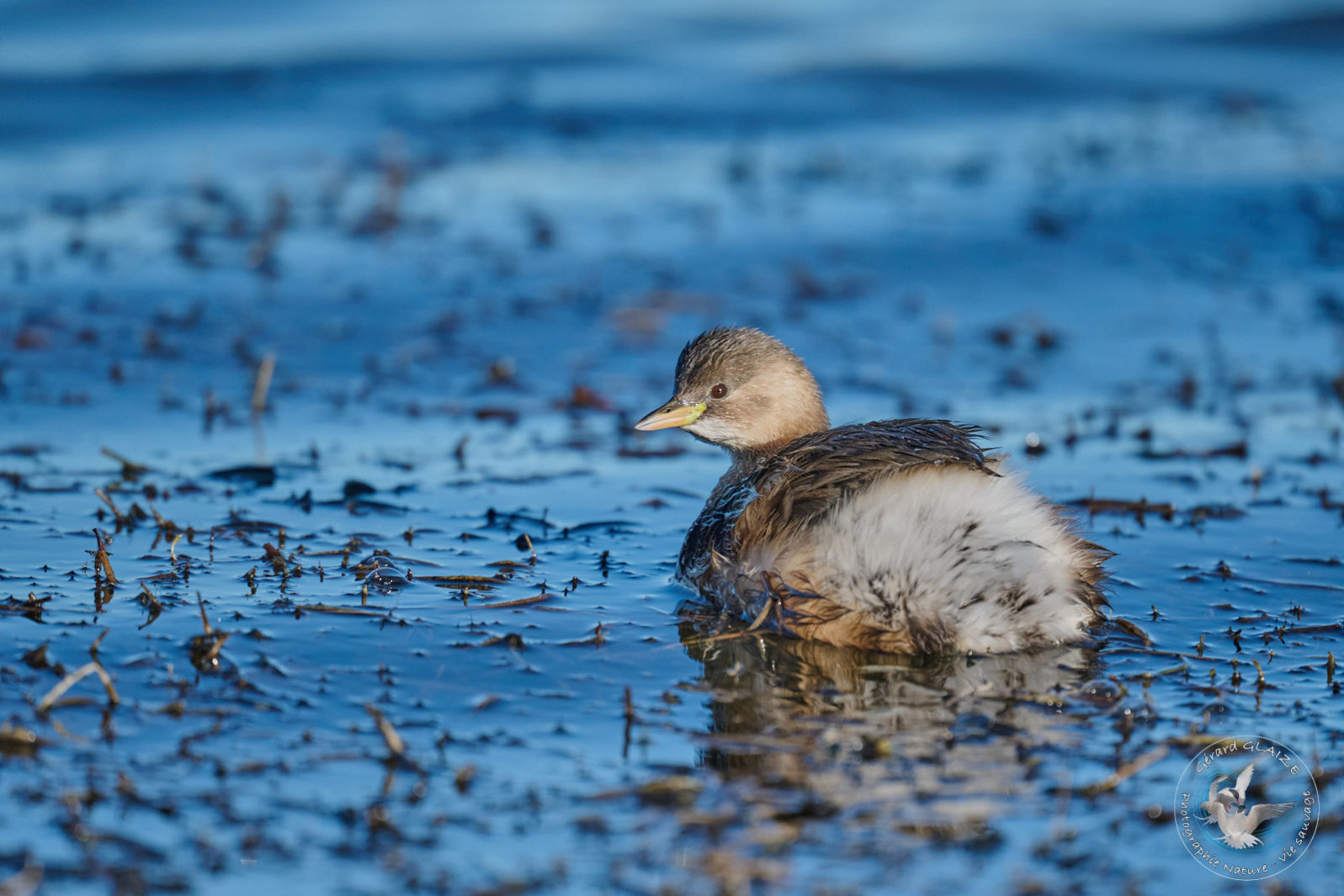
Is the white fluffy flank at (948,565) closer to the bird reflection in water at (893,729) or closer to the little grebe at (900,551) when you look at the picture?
the little grebe at (900,551)

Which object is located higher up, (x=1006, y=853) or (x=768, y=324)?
(x=768, y=324)

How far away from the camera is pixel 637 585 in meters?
5.03

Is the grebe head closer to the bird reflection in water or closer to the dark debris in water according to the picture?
the dark debris in water

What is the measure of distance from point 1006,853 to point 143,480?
13.7ft

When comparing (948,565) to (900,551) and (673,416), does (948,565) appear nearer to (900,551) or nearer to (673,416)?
(900,551)

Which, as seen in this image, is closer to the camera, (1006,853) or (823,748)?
(1006,853)

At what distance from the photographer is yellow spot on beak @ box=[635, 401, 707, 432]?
5.68m

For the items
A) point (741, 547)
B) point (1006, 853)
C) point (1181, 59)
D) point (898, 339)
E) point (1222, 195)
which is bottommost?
point (1006, 853)

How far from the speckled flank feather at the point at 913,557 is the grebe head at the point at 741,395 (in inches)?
38.3

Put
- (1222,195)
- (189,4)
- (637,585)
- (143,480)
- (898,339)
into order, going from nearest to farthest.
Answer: (637,585), (143,480), (898,339), (1222,195), (189,4)

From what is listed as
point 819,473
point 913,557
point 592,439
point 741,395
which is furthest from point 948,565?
point 592,439

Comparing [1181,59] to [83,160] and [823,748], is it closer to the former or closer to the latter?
[83,160]

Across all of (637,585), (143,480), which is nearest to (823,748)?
(637,585)

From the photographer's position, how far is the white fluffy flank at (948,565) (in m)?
4.23
